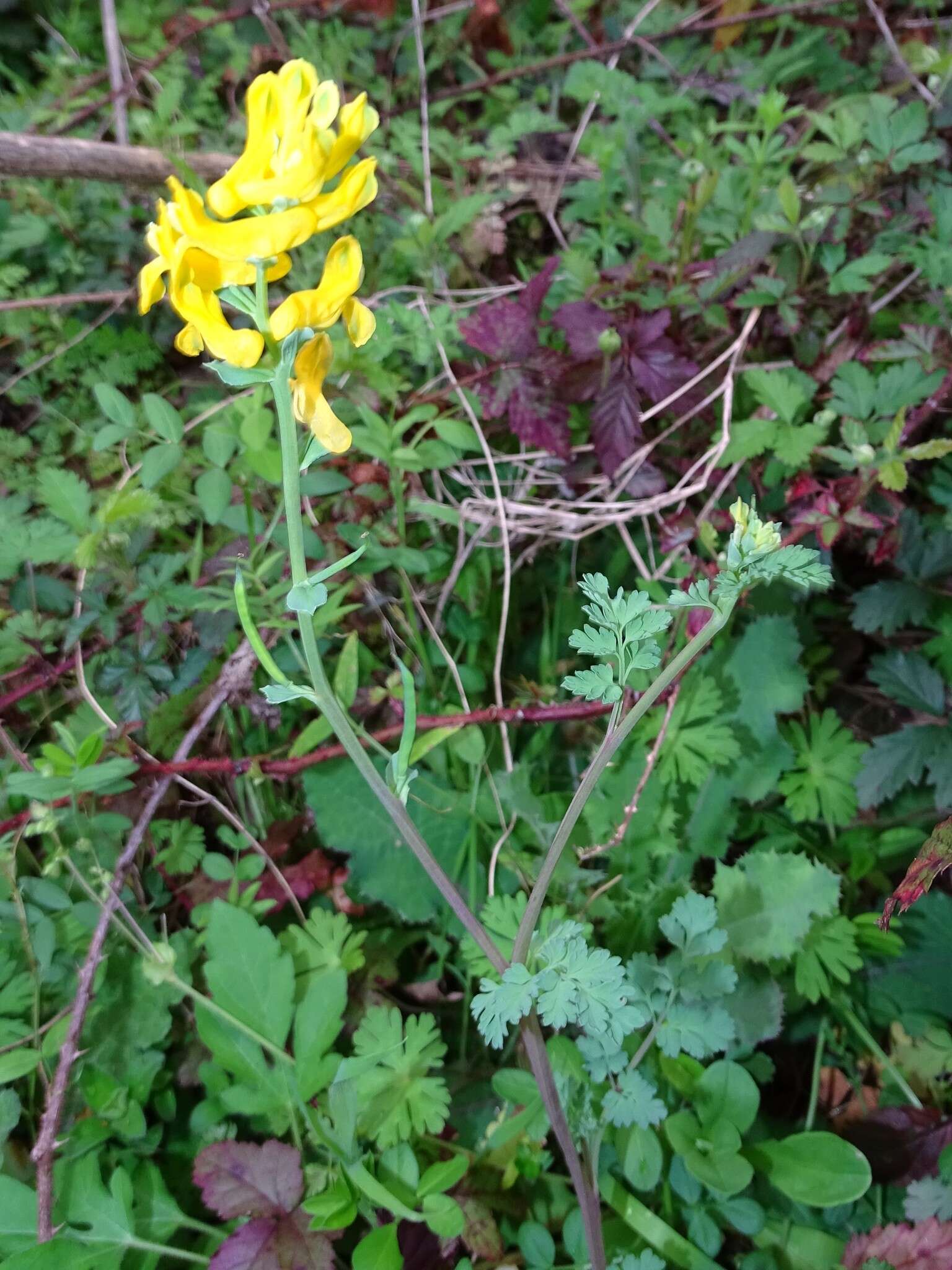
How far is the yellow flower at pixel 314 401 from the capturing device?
0.67m

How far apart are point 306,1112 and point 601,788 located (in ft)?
2.17

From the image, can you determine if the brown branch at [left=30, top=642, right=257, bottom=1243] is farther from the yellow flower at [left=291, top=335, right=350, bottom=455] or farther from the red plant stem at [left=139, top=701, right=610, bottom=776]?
the yellow flower at [left=291, top=335, right=350, bottom=455]

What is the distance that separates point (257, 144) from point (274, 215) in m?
0.08

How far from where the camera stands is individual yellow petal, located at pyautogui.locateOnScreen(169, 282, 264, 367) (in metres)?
0.61

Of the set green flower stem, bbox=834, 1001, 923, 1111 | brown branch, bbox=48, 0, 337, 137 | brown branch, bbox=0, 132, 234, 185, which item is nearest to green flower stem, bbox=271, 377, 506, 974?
green flower stem, bbox=834, 1001, 923, 1111

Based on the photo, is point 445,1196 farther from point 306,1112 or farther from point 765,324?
point 765,324

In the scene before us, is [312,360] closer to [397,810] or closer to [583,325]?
[397,810]

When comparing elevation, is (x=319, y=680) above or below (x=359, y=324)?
below

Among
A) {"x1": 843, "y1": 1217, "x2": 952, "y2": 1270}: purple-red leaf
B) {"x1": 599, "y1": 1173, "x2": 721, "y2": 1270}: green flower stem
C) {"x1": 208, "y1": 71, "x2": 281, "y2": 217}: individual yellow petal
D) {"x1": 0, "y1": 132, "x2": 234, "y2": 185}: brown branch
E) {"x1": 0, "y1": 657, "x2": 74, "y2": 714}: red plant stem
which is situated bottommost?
{"x1": 843, "y1": 1217, "x2": 952, "y2": 1270}: purple-red leaf

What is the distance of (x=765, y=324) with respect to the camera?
144cm

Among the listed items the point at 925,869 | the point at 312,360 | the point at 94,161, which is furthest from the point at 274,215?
the point at 94,161

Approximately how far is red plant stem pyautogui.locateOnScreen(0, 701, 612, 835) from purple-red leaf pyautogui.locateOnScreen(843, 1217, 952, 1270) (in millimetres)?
761

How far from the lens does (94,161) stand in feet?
4.75

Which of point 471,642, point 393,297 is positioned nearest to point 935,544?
point 471,642
